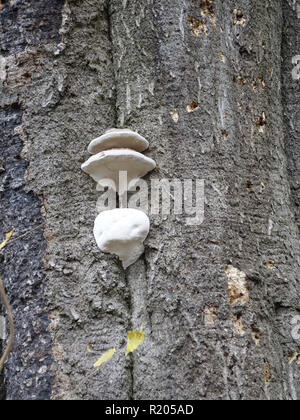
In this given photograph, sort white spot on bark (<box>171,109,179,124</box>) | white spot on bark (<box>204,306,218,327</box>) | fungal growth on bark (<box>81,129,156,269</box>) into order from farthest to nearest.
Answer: white spot on bark (<box>171,109,179,124</box>) → fungal growth on bark (<box>81,129,156,269</box>) → white spot on bark (<box>204,306,218,327</box>)

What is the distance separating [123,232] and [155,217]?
0.49 feet

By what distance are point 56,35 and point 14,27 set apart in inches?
7.9

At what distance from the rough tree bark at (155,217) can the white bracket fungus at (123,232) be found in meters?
0.04

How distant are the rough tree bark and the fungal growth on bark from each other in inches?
1.9

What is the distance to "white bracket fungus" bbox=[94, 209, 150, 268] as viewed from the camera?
2.37 metres

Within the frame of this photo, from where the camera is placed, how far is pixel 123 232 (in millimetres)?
2371

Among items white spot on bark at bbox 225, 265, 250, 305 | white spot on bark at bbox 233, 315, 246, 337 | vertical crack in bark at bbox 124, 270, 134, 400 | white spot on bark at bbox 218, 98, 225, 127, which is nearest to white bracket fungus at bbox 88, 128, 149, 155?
white spot on bark at bbox 218, 98, 225, 127

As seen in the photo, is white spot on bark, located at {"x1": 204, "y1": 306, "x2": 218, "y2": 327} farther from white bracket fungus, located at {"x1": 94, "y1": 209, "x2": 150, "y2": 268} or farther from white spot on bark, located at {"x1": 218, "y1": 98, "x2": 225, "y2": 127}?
white spot on bark, located at {"x1": 218, "y1": 98, "x2": 225, "y2": 127}

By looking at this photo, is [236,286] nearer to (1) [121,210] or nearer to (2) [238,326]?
(2) [238,326]

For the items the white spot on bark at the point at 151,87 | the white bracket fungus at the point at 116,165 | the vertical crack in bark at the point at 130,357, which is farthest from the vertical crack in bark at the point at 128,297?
the white bracket fungus at the point at 116,165

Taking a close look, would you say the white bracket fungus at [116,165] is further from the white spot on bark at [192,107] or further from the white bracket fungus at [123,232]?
the white spot on bark at [192,107]

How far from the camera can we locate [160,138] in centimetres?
252
